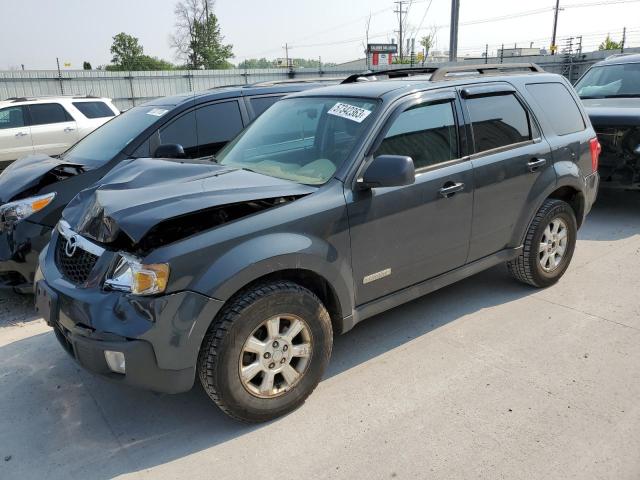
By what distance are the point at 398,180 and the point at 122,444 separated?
2090 millimetres

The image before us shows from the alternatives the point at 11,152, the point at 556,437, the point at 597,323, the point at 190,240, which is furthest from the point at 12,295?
the point at 11,152

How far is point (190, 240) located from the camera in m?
2.62

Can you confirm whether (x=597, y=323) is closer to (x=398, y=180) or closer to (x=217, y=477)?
(x=398, y=180)

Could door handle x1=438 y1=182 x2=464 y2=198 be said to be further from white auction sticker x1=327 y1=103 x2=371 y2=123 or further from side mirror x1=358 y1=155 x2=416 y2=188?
white auction sticker x1=327 y1=103 x2=371 y2=123

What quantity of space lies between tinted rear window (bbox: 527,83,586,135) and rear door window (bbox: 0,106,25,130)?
10.2 meters

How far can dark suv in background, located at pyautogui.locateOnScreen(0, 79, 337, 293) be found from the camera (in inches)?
172

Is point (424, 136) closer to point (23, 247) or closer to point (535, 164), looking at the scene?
point (535, 164)

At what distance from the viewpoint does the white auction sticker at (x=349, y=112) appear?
135 inches

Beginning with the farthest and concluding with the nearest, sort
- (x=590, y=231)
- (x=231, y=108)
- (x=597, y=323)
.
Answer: (x=590, y=231)
(x=231, y=108)
(x=597, y=323)

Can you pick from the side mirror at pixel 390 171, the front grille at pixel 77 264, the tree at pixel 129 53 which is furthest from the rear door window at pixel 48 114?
the tree at pixel 129 53

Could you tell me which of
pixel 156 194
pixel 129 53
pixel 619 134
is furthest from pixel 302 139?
pixel 129 53

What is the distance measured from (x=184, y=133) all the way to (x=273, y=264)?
9.78 feet

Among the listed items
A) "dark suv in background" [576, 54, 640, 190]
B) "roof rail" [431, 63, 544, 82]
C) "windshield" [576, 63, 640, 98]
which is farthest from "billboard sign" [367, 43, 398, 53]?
"roof rail" [431, 63, 544, 82]

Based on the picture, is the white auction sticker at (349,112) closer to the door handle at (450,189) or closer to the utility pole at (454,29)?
the door handle at (450,189)
